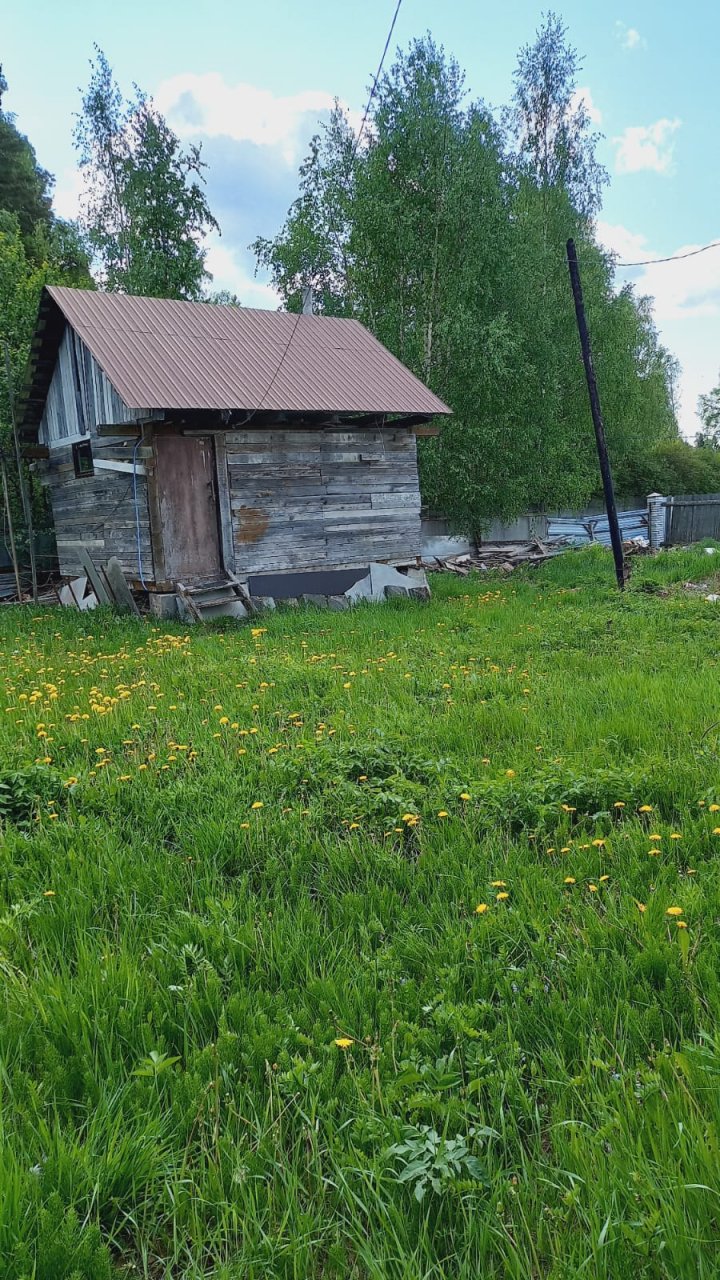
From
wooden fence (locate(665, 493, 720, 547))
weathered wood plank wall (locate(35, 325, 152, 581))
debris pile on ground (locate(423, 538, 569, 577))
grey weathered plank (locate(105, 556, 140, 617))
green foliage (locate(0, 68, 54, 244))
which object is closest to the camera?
weathered wood plank wall (locate(35, 325, 152, 581))

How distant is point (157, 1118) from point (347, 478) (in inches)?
539

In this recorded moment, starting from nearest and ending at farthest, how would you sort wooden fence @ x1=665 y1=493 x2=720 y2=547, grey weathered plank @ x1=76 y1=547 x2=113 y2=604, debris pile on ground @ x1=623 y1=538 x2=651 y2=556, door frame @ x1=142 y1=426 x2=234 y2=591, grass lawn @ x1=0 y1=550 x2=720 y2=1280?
grass lawn @ x1=0 y1=550 x2=720 y2=1280 < door frame @ x1=142 y1=426 x2=234 y2=591 < grey weathered plank @ x1=76 y1=547 x2=113 y2=604 < debris pile on ground @ x1=623 y1=538 x2=651 y2=556 < wooden fence @ x1=665 y1=493 x2=720 y2=547

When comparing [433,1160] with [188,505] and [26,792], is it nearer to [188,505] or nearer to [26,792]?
[26,792]

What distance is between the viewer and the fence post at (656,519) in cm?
2083

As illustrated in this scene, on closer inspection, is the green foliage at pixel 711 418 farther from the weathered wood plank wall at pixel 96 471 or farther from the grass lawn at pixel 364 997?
the grass lawn at pixel 364 997

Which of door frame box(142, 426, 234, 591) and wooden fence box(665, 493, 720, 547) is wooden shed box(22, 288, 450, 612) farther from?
wooden fence box(665, 493, 720, 547)

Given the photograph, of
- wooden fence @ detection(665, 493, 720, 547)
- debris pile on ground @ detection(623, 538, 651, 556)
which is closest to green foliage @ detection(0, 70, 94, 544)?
debris pile on ground @ detection(623, 538, 651, 556)

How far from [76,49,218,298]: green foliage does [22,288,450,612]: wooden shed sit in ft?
31.0

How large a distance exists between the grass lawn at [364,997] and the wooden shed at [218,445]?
304 inches

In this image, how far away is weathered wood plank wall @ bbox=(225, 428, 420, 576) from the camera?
44.7 feet

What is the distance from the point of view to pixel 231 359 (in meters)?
14.1

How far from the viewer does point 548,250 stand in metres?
24.2

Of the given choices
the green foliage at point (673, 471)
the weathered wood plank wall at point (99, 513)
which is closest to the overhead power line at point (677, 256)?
the weathered wood plank wall at point (99, 513)

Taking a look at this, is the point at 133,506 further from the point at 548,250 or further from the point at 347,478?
the point at 548,250
